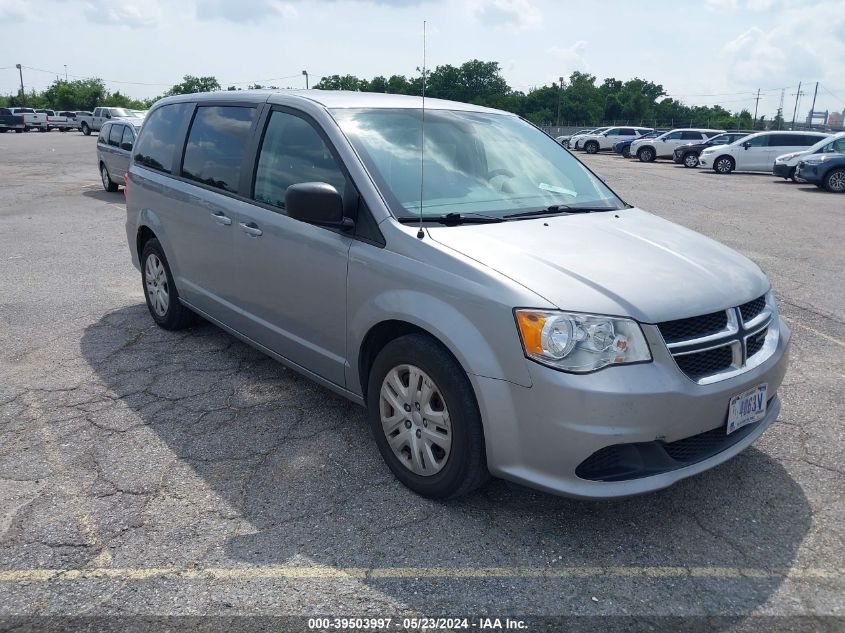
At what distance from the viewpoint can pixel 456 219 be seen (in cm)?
342

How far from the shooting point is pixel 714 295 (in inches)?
119

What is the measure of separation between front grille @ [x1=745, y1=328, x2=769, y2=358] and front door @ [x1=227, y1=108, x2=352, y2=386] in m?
1.90

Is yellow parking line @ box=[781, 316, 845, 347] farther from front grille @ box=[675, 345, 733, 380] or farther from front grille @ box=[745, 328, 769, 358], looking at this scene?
front grille @ box=[675, 345, 733, 380]

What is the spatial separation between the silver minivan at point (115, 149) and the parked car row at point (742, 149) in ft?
46.2

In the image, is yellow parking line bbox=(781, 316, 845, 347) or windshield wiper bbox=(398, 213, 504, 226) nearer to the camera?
windshield wiper bbox=(398, 213, 504, 226)

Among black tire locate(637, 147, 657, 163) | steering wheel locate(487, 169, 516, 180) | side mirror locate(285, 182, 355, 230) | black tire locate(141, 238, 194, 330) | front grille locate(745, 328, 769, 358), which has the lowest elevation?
black tire locate(637, 147, 657, 163)

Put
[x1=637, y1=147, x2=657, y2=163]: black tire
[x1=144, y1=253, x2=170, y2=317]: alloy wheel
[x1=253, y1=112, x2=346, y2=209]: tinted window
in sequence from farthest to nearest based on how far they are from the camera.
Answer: [x1=637, y1=147, x2=657, y2=163]: black tire
[x1=144, y1=253, x2=170, y2=317]: alloy wheel
[x1=253, y1=112, x2=346, y2=209]: tinted window

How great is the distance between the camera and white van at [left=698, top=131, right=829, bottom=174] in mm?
24375

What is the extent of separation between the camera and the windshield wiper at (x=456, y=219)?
11.0 feet

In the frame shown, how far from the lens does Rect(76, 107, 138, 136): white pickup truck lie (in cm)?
3571

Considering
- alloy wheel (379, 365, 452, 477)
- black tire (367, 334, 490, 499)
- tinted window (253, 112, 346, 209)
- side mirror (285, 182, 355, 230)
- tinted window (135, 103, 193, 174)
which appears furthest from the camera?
tinted window (135, 103, 193, 174)

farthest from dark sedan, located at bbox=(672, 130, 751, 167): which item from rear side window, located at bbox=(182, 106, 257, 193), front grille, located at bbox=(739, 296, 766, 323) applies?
front grille, located at bbox=(739, 296, 766, 323)

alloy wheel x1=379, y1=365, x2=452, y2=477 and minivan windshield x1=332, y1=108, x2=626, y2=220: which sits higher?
minivan windshield x1=332, y1=108, x2=626, y2=220

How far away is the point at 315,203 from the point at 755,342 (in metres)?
2.13
